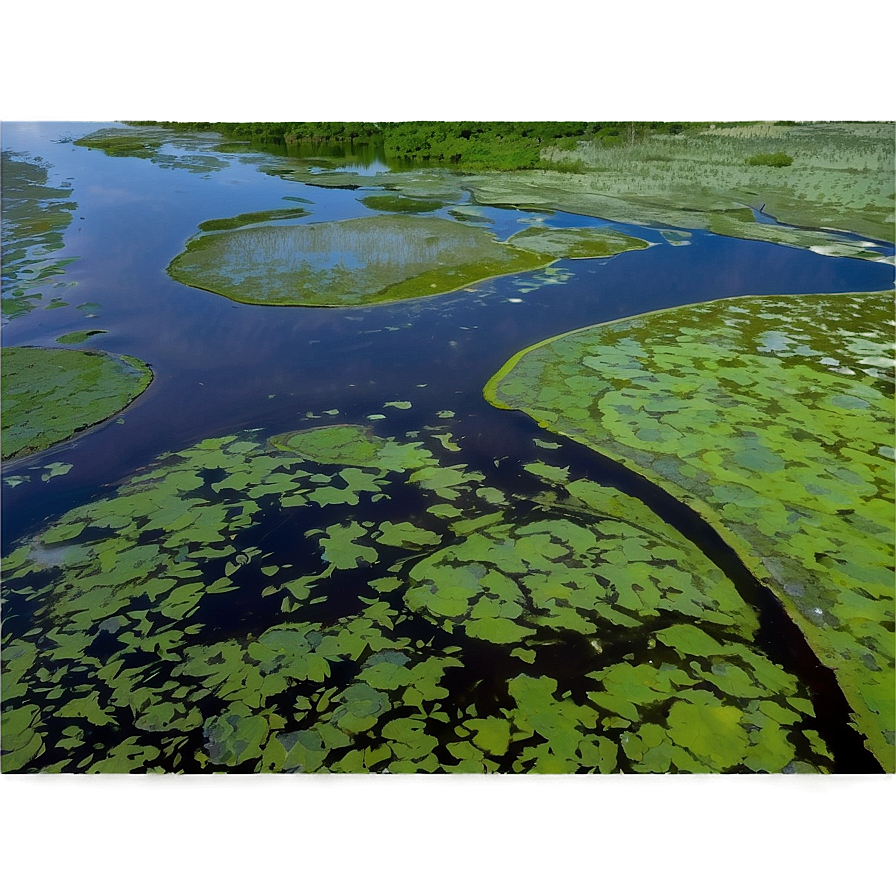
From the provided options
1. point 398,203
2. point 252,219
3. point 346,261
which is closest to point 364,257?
point 346,261

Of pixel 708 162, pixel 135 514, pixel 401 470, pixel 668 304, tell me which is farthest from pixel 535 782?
pixel 708 162

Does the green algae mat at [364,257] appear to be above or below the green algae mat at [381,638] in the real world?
above

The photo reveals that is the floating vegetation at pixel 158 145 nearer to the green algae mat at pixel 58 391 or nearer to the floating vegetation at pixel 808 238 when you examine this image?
the green algae mat at pixel 58 391

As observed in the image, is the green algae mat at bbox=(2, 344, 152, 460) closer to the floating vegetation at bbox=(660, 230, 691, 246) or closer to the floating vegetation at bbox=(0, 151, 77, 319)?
the floating vegetation at bbox=(0, 151, 77, 319)

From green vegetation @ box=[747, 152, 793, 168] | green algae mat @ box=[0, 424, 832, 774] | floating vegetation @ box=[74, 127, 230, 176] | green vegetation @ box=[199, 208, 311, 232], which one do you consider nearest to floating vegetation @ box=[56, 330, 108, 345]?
green algae mat @ box=[0, 424, 832, 774]

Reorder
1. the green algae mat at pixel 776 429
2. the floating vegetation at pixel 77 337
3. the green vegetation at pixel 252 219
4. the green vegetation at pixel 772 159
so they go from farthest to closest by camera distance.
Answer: the green vegetation at pixel 772 159
the green vegetation at pixel 252 219
the floating vegetation at pixel 77 337
the green algae mat at pixel 776 429

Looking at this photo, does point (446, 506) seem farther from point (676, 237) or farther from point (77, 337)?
point (676, 237)

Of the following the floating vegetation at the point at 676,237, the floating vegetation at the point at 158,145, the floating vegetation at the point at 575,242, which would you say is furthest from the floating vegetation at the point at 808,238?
the floating vegetation at the point at 158,145
